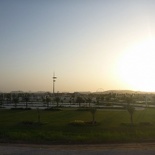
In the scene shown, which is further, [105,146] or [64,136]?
[64,136]

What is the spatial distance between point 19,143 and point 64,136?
10.5ft

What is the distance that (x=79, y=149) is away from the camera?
18.3 meters

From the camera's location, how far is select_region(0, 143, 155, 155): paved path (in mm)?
16891

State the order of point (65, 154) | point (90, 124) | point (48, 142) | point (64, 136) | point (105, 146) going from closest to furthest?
point (65, 154) → point (105, 146) → point (48, 142) → point (64, 136) → point (90, 124)

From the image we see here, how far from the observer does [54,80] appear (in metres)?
108

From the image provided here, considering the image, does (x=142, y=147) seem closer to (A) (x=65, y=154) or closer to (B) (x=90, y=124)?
(A) (x=65, y=154)

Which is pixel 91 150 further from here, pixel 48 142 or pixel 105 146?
pixel 48 142

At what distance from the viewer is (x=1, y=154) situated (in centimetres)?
1662

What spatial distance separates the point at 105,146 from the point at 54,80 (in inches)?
3526

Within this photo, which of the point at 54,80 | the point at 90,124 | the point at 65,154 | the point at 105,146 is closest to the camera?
the point at 65,154

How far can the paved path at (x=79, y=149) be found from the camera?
1689 centimetres

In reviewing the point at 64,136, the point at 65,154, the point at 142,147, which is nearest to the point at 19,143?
the point at 64,136

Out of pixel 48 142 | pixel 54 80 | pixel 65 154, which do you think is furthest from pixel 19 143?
pixel 54 80

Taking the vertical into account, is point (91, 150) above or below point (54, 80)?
below
